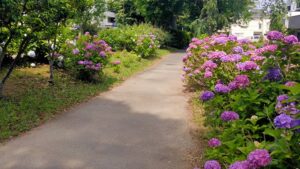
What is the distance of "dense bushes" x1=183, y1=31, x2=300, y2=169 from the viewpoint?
2.58m

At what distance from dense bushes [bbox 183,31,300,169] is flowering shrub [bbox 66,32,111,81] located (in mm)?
4614

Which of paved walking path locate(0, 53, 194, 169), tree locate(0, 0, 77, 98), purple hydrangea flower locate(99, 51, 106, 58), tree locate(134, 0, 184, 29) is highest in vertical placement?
tree locate(134, 0, 184, 29)

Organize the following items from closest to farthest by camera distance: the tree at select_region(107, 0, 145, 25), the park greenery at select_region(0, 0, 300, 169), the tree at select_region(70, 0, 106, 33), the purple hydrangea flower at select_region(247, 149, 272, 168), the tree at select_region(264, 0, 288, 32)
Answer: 1. the purple hydrangea flower at select_region(247, 149, 272, 168)
2. the park greenery at select_region(0, 0, 300, 169)
3. the tree at select_region(70, 0, 106, 33)
4. the tree at select_region(264, 0, 288, 32)
5. the tree at select_region(107, 0, 145, 25)

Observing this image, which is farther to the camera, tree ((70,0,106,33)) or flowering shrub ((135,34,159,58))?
flowering shrub ((135,34,159,58))

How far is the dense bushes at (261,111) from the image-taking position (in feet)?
8.46

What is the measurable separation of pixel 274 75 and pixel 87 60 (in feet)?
21.7

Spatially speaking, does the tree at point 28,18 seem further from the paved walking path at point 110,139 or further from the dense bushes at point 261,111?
the dense bushes at point 261,111

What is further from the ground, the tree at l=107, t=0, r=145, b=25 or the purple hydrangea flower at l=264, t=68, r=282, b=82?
the tree at l=107, t=0, r=145, b=25

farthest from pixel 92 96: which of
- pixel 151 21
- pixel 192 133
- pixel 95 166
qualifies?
pixel 151 21

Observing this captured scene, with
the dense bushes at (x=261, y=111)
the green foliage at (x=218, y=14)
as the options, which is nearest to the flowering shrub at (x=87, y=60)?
the dense bushes at (x=261, y=111)

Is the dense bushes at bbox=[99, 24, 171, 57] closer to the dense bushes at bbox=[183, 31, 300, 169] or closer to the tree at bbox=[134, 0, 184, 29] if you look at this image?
the tree at bbox=[134, 0, 184, 29]

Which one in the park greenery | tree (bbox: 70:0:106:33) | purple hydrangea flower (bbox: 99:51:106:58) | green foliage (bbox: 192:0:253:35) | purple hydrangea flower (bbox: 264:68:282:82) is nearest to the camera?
the park greenery

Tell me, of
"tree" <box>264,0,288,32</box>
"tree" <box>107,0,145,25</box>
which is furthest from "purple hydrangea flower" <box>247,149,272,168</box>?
"tree" <box>107,0,145,25</box>

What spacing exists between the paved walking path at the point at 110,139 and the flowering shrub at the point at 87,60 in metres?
1.59
